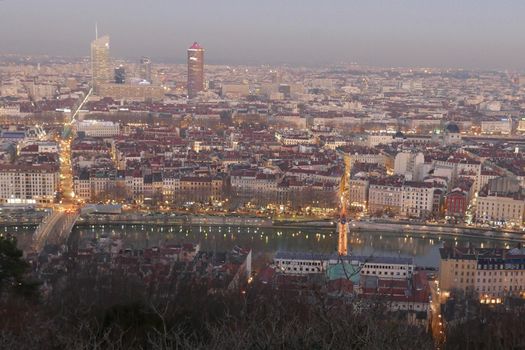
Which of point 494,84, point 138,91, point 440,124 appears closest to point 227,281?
point 440,124

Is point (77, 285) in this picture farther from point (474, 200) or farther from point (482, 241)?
point (474, 200)

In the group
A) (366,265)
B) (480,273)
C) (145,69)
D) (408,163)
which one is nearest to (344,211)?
(366,265)

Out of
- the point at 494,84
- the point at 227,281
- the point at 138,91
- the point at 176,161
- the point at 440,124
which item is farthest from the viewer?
the point at 494,84

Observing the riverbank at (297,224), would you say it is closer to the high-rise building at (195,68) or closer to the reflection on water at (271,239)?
the reflection on water at (271,239)

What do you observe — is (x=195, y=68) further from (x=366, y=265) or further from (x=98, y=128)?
(x=366, y=265)

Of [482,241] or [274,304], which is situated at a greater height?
[274,304]

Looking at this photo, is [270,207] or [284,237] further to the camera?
[270,207]

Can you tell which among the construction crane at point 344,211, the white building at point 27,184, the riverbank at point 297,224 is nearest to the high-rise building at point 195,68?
the construction crane at point 344,211
